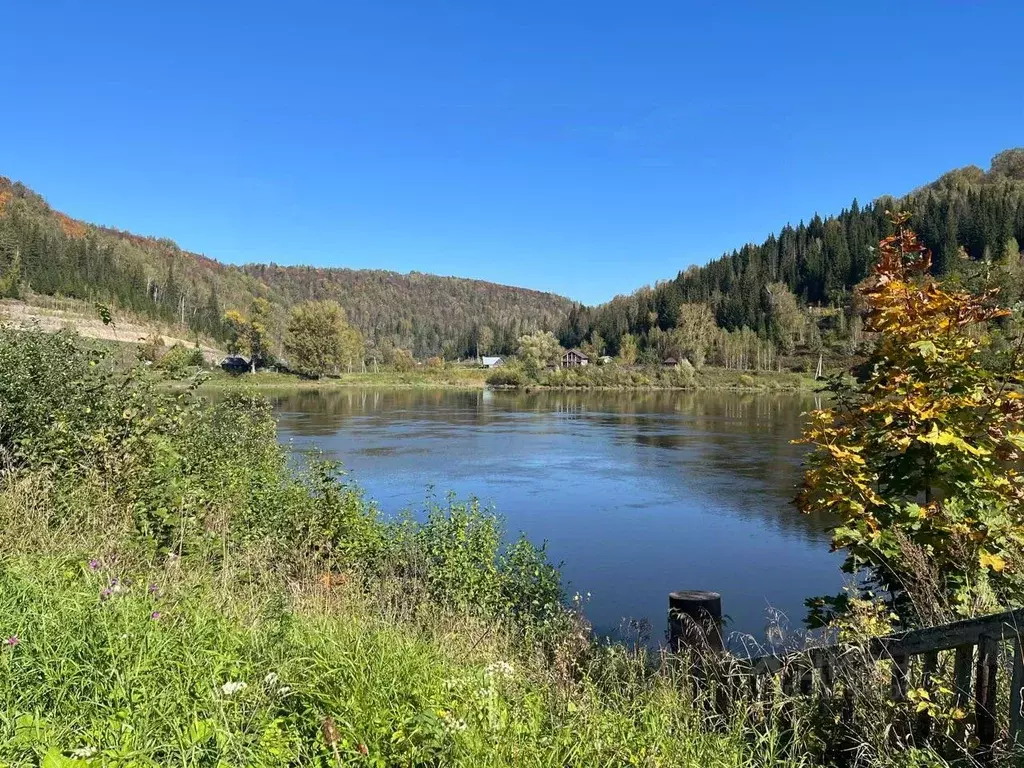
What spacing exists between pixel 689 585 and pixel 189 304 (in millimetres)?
151820

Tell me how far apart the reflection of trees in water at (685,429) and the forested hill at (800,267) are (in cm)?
7172

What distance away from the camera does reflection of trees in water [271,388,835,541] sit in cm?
1884

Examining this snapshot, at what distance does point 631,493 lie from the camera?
63.6 ft

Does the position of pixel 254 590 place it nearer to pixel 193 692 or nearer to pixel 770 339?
pixel 193 692

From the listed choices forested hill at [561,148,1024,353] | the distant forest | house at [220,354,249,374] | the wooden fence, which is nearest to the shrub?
the wooden fence

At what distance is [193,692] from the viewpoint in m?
3.44

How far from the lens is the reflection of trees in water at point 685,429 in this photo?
1884cm

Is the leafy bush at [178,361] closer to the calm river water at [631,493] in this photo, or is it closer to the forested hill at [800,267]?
the calm river water at [631,493]

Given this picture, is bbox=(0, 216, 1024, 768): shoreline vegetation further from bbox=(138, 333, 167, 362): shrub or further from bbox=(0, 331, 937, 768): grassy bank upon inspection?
bbox=(138, 333, 167, 362): shrub

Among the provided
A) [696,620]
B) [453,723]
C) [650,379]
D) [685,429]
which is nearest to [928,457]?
[696,620]

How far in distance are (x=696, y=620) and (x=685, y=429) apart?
34128 mm

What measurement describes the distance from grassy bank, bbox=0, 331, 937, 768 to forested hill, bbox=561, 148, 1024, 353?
395 feet

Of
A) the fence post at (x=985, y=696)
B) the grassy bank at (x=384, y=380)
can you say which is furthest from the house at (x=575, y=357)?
the fence post at (x=985, y=696)

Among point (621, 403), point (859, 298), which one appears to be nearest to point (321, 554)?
point (859, 298)
